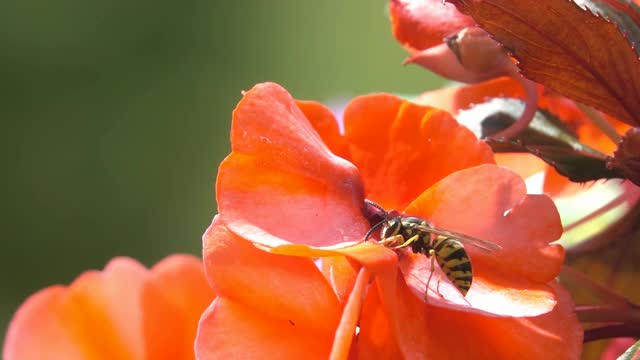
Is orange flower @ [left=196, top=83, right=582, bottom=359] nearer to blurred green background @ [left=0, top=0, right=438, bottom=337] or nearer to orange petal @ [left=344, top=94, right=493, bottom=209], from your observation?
orange petal @ [left=344, top=94, right=493, bottom=209]

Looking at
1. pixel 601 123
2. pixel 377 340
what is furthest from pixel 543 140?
pixel 377 340

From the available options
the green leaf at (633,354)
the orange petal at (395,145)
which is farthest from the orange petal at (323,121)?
the green leaf at (633,354)

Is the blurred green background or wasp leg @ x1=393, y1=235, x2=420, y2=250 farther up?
wasp leg @ x1=393, y1=235, x2=420, y2=250

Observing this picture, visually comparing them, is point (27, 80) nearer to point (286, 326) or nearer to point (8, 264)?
point (8, 264)

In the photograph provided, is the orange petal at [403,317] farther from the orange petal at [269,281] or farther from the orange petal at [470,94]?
the orange petal at [470,94]

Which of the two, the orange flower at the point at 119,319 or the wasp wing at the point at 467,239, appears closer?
the wasp wing at the point at 467,239

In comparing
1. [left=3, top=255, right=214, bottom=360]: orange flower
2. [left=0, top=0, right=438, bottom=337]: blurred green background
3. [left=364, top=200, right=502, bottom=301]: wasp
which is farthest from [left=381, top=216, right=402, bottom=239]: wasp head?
[left=0, top=0, right=438, bottom=337]: blurred green background

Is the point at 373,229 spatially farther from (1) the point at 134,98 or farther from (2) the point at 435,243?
(1) the point at 134,98
